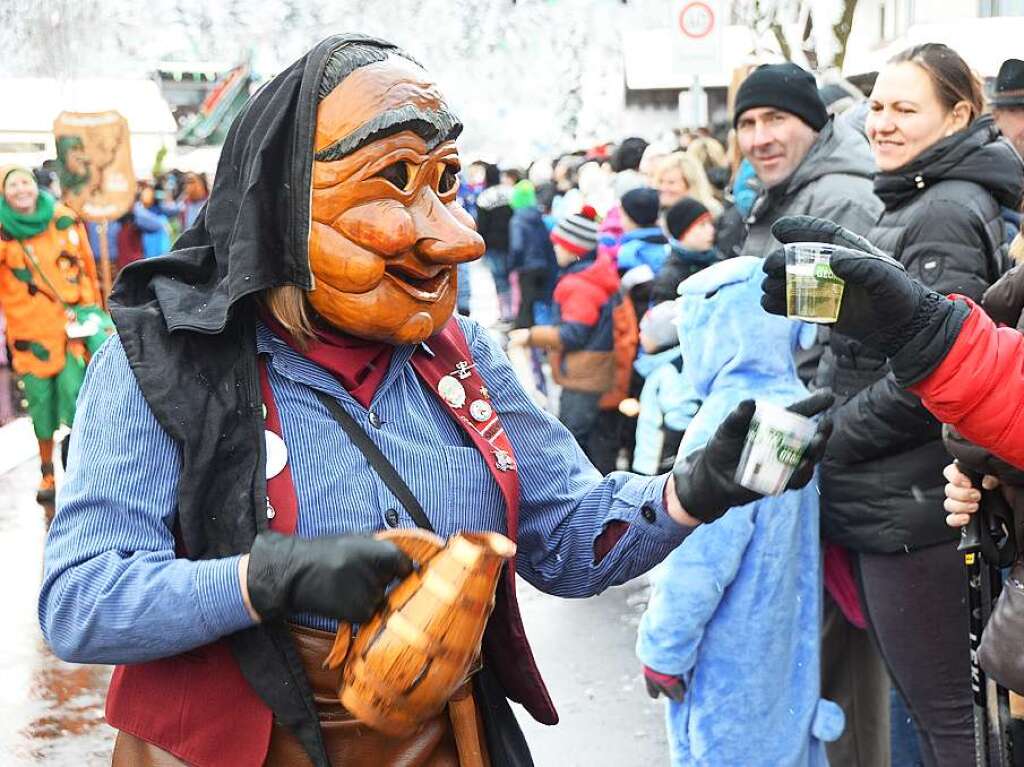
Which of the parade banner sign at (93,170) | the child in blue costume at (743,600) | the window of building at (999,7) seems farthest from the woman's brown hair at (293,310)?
the window of building at (999,7)

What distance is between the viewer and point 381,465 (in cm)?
199

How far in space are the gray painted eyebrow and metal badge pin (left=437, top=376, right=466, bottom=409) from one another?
40 centimetres

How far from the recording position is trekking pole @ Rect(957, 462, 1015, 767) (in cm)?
280

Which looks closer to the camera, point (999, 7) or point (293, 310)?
point (293, 310)

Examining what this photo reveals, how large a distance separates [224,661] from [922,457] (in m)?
2.12

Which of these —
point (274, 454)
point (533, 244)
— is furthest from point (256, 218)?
point (533, 244)

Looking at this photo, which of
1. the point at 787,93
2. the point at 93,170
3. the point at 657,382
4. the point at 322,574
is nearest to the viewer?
the point at 322,574

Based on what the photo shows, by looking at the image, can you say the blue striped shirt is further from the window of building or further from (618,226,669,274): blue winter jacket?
the window of building

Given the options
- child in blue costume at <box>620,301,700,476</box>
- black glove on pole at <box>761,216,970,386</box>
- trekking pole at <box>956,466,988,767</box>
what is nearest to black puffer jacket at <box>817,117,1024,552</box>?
trekking pole at <box>956,466,988,767</box>

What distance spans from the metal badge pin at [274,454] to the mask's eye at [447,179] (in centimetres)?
50

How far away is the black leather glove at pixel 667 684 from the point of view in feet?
10.9

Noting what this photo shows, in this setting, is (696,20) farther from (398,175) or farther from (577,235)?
(398,175)

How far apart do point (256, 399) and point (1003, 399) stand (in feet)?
4.22

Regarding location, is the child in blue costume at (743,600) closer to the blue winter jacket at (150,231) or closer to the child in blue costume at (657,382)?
the child in blue costume at (657,382)
